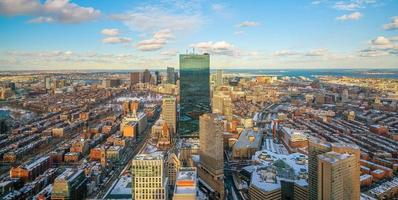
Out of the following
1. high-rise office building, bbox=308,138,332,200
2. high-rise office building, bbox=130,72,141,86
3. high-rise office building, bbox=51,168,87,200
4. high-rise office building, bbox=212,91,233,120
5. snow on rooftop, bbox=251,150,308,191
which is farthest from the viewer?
high-rise office building, bbox=130,72,141,86

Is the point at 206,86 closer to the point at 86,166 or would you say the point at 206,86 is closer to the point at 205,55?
the point at 205,55

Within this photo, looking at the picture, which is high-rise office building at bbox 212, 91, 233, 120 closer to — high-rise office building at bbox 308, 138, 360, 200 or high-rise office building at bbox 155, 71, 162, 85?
high-rise office building at bbox 308, 138, 360, 200

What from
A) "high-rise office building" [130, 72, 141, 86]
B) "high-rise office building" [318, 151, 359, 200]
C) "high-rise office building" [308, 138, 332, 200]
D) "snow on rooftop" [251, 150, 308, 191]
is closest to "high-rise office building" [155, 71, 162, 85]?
"high-rise office building" [130, 72, 141, 86]

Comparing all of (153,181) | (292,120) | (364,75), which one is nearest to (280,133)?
(292,120)

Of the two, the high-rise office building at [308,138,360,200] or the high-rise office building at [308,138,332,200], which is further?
the high-rise office building at [308,138,332,200]

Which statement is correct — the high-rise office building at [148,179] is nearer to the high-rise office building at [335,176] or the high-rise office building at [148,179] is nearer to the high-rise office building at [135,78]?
the high-rise office building at [335,176]

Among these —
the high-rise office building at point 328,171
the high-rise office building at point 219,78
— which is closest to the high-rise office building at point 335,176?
the high-rise office building at point 328,171
